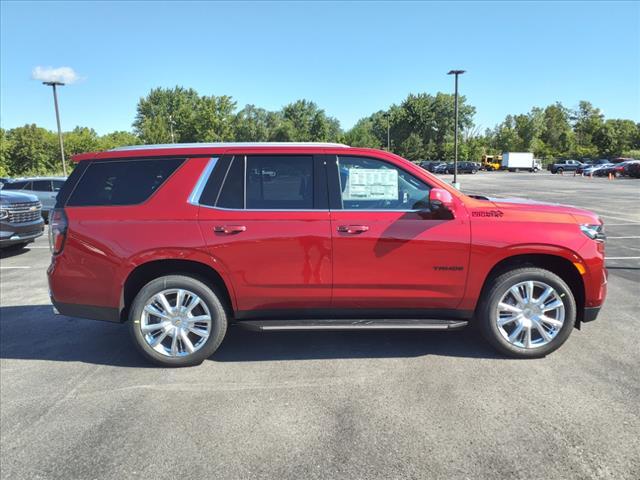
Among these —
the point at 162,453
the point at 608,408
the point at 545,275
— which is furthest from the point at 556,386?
the point at 162,453

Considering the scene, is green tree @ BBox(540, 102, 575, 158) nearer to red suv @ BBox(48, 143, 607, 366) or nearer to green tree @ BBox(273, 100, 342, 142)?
green tree @ BBox(273, 100, 342, 142)

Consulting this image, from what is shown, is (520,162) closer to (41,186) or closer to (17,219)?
(41,186)

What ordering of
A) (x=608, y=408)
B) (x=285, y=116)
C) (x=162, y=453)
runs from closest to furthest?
1. (x=162, y=453)
2. (x=608, y=408)
3. (x=285, y=116)

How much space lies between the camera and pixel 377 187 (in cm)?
413

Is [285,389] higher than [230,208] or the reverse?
the reverse

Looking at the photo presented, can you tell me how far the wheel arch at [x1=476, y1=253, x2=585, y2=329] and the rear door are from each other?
146cm

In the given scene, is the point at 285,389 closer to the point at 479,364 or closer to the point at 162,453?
the point at 162,453

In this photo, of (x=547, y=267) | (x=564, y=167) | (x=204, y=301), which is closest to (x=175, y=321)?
(x=204, y=301)

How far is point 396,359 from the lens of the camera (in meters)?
4.20

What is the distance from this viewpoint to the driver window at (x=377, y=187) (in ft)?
13.4

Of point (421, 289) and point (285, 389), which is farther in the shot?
point (421, 289)

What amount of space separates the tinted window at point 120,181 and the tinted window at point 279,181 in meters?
0.68

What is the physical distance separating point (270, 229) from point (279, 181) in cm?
46

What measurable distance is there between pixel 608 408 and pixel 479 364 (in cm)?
100
